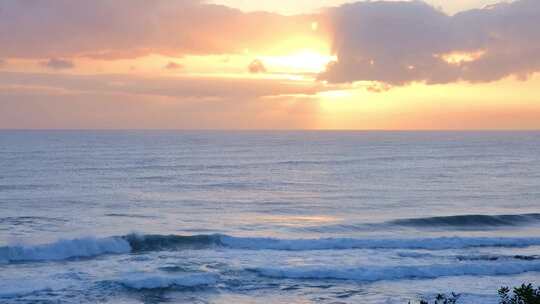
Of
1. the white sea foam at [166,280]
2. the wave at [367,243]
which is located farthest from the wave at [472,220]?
the white sea foam at [166,280]

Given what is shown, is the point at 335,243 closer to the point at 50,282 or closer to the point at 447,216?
the point at 447,216

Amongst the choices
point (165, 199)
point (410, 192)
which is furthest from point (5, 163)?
point (410, 192)

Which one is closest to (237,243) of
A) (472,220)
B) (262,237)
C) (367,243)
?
(262,237)

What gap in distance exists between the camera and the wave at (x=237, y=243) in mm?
31547

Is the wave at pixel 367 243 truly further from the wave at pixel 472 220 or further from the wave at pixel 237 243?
the wave at pixel 472 220

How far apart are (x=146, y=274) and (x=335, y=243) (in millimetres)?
11591

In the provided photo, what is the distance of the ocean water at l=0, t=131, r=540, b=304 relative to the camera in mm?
24969

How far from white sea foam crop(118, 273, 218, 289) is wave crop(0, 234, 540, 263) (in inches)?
244

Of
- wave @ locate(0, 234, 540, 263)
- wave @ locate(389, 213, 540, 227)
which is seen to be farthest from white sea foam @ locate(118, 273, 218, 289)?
wave @ locate(389, 213, 540, 227)

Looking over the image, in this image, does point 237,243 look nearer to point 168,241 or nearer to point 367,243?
point 168,241

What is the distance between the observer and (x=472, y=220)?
138ft

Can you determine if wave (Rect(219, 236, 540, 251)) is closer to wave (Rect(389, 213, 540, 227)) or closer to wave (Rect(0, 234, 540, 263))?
wave (Rect(0, 234, 540, 263))

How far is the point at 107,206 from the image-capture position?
4566 centimetres

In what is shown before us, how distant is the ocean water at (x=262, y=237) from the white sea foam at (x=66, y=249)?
8 centimetres
